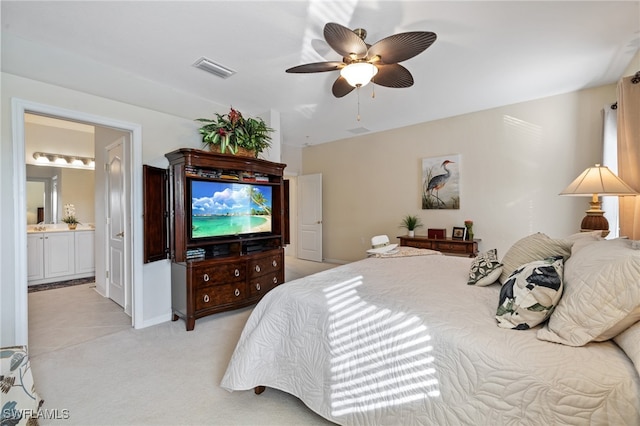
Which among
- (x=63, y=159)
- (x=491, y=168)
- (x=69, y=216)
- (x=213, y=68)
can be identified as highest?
(x=213, y=68)

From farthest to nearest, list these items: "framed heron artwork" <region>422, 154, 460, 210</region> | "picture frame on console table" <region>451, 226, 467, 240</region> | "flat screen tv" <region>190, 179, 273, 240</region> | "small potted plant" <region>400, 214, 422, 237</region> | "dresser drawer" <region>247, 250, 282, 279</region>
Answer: "small potted plant" <region>400, 214, 422, 237</region> → "framed heron artwork" <region>422, 154, 460, 210</region> → "picture frame on console table" <region>451, 226, 467, 240</region> → "dresser drawer" <region>247, 250, 282, 279</region> → "flat screen tv" <region>190, 179, 273, 240</region>

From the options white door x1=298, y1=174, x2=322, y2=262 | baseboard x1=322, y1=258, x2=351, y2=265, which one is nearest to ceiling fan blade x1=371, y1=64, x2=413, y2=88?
white door x1=298, y1=174, x2=322, y2=262

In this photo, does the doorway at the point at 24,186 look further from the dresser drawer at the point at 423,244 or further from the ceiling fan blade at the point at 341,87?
the dresser drawer at the point at 423,244

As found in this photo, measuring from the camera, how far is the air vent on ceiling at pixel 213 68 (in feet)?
8.87

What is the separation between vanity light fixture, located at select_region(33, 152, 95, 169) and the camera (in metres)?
4.91

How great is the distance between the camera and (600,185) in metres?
2.33

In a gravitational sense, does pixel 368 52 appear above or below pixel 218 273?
above

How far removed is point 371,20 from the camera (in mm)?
2152

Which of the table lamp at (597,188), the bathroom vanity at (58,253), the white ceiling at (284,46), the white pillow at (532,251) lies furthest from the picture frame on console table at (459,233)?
the bathroom vanity at (58,253)

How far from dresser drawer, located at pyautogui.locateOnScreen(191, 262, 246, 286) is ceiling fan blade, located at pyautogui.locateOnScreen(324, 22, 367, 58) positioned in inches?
96.1

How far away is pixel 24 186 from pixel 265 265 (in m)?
2.36

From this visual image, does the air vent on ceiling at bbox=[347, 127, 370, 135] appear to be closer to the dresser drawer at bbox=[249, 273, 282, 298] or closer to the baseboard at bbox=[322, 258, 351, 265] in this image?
the baseboard at bbox=[322, 258, 351, 265]

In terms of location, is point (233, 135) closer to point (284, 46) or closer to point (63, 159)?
point (284, 46)

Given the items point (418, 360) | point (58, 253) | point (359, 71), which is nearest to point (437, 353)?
point (418, 360)
